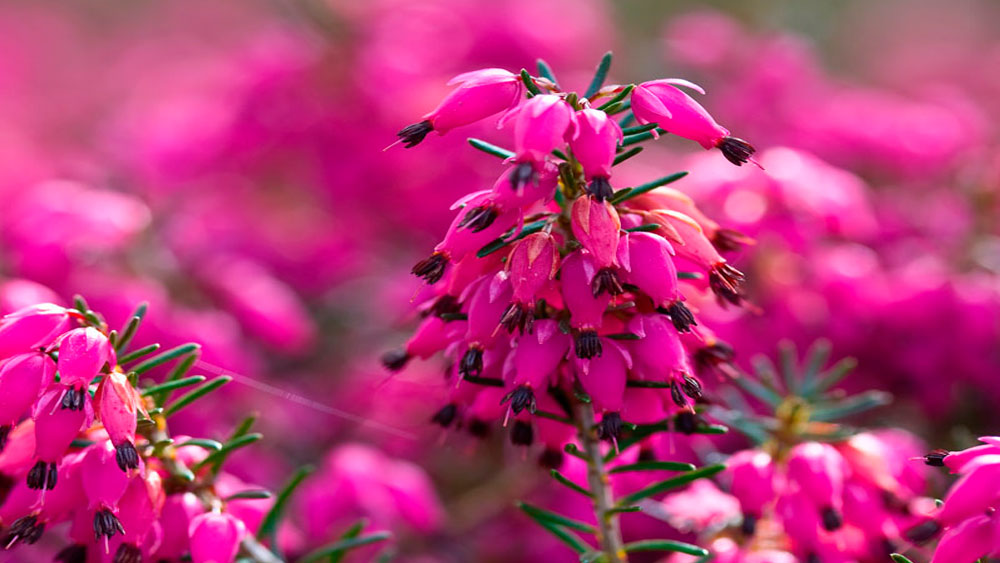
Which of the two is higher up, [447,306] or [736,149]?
[736,149]

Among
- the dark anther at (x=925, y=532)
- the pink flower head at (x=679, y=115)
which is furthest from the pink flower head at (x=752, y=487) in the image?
the pink flower head at (x=679, y=115)

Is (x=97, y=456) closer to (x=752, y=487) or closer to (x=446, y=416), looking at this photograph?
(x=446, y=416)

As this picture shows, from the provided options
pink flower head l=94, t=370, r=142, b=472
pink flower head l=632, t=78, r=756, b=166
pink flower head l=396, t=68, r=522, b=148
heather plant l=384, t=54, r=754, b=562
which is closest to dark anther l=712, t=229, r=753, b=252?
heather plant l=384, t=54, r=754, b=562

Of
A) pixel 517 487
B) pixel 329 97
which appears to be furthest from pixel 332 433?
pixel 329 97

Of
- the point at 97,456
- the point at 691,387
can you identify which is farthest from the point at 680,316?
the point at 97,456

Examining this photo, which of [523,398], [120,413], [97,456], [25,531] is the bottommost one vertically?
[25,531]
